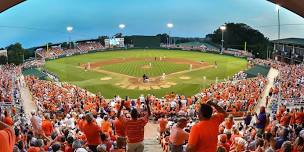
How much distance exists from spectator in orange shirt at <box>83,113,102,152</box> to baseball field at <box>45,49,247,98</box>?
862 inches

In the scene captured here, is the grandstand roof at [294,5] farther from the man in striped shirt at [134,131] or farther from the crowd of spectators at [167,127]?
the man in striped shirt at [134,131]

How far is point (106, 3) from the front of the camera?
634 feet

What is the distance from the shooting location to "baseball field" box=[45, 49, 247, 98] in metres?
32.9

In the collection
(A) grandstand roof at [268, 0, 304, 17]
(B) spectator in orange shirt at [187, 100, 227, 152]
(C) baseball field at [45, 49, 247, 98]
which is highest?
(A) grandstand roof at [268, 0, 304, 17]

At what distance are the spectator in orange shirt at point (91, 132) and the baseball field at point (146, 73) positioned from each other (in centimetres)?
2189

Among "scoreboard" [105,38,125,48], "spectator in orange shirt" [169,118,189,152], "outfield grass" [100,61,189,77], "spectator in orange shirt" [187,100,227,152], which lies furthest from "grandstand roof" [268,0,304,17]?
"scoreboard" [105,38,125,48]

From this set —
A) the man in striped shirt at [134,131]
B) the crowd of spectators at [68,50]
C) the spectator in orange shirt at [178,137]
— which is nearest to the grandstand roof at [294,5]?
the spectator in orange shirt at [178,137]

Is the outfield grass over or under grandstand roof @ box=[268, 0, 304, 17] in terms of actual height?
under

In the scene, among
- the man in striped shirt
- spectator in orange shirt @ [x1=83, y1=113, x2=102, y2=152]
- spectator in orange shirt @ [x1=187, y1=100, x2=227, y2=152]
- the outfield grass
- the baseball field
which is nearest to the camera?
spectator in orange shirt @ [x1=187, y1=100, x2=227, y2=152]

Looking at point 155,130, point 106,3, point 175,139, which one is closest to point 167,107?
point 155,130

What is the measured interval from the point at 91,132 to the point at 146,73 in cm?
3242

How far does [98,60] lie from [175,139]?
48.4 metres

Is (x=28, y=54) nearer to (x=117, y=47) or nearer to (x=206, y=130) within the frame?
(x=117, y=47)

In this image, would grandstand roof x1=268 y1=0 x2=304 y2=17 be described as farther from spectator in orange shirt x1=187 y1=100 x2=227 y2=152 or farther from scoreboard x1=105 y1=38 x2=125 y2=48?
scoreboard x1=105 y1=38 x2=125 y2=48
